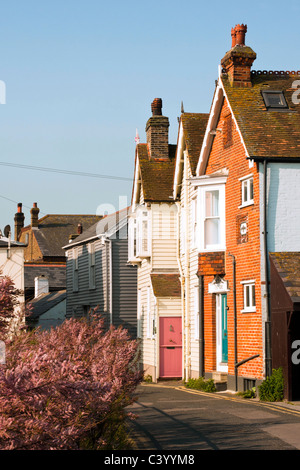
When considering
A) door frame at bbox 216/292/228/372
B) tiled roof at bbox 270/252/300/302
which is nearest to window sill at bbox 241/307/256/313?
tiled roof at bbox 270/252/300/302

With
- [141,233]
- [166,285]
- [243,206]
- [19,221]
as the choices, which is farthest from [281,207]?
[19,221]

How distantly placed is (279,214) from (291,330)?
367 centimetres

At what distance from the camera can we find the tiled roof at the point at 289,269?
19.6 metres

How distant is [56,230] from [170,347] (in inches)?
1771

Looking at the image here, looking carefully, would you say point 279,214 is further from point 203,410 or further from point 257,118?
point 203,410

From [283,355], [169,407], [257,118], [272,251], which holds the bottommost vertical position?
[169,407]

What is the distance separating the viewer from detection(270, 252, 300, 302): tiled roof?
19.6 m

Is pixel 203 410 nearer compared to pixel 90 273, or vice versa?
pixel 203 410

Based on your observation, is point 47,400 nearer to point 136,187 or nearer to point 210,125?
point 210,125

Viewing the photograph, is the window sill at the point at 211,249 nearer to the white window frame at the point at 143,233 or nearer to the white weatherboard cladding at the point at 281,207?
the white weatherboard cladding at the point at 281,207

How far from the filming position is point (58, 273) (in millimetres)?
55031

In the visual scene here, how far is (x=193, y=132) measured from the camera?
28312 mm
